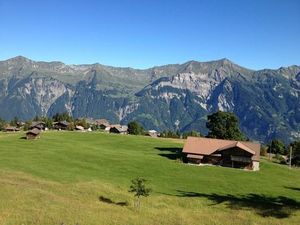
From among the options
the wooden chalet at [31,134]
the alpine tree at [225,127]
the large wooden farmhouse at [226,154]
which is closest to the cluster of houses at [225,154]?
the large wooden farmhouse at [226,154]

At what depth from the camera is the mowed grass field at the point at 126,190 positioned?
50094 millimetres

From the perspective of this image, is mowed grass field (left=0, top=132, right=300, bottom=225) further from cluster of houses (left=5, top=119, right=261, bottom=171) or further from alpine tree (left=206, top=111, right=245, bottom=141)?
alpine tree (left=206, top=111, right=245, bottom=141)

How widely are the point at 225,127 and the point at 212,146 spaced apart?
3588 centimetres

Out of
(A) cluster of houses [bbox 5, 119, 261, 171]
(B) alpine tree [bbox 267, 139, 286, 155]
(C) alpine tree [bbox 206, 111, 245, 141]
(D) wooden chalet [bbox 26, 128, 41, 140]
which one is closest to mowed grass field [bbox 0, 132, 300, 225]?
(A) cluster of houses [bbox 5, 119, 261, 171]

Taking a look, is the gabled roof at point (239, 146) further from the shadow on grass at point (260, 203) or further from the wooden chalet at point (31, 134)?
the wooden chalet at point (31, 134)

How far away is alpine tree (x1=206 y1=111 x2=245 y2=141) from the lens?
150375mm

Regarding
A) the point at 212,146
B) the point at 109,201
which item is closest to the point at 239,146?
the point at 212,146

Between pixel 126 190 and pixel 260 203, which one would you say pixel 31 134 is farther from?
pixel 260 203

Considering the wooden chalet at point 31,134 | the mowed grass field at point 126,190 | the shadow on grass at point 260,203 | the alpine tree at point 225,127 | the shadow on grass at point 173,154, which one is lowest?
the shadow on grass at point 260,203

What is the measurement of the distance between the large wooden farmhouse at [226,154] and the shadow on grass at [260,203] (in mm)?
36799

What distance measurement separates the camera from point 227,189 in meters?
77.6

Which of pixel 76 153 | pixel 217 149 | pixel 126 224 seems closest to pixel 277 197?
pixel 126 224

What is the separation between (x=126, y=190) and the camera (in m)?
68.1

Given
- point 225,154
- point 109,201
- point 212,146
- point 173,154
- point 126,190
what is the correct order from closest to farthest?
point 109,201 → point 126,190 → point 225,154 → point 212,146 → point 173,154
